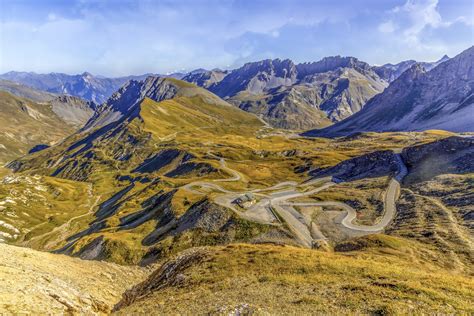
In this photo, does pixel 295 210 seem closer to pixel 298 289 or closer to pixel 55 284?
pixel 298 289

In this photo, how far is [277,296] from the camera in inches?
1150

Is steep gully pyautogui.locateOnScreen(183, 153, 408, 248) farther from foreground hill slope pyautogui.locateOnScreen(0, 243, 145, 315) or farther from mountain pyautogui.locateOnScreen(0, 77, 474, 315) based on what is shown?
foreground hill slope pyautogui.locateOnScreen(0, 243, 145, 315)

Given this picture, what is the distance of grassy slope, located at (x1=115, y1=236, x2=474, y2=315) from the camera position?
2542 cm

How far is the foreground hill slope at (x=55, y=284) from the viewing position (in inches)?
1064

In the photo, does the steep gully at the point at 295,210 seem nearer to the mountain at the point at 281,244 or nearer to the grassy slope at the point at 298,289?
the mountain at the point at 281,244

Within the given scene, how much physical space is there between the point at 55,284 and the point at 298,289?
26.1 m

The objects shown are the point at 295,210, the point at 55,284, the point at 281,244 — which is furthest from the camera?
the point at 295,210

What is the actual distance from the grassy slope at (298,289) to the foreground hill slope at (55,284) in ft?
16.7

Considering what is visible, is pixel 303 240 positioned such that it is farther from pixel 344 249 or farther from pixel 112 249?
pixel 112 249

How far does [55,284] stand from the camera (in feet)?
112

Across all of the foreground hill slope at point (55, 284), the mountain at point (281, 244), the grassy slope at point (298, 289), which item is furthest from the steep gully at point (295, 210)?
the foreground hill slope at point (55, 284)

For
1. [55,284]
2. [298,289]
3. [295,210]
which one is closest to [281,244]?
[295,210]

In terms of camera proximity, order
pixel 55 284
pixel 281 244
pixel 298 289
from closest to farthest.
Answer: pixel 298 289 < pixel 55 284 < pixel 281 244

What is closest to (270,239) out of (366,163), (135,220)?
(135,220)
